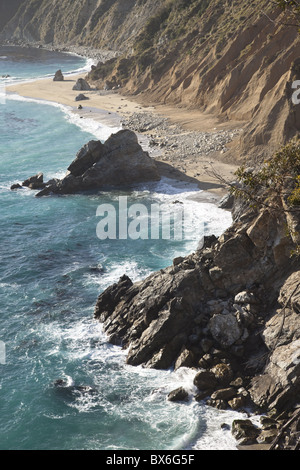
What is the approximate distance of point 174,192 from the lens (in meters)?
40.6

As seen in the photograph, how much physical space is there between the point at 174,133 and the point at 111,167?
1176 cm

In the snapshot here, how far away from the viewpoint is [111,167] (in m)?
42.9

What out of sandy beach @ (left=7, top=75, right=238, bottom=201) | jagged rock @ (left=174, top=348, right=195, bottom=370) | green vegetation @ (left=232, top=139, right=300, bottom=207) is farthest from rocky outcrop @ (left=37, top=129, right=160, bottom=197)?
jagged rock @ (left=174, top=348, right=195, bottom=370)

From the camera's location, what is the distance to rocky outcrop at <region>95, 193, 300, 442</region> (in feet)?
60.5

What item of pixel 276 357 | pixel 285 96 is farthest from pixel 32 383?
pixel 285 96

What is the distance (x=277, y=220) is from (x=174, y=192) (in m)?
20.4

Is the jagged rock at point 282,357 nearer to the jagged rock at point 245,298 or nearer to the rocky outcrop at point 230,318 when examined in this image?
the rocky outcrop at point 230,318

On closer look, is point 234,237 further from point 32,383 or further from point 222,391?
point 32,383

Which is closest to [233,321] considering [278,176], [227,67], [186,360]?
[186,360]

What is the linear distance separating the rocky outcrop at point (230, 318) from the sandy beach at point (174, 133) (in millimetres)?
9357

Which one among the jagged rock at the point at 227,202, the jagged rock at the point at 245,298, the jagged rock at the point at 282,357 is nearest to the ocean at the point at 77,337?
the jagged rock at the point at 227,202

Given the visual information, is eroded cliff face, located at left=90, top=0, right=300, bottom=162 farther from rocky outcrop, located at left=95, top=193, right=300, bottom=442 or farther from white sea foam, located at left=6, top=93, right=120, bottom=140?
rocky outcrop, located at left=95, top=193, right=300, bottom=442

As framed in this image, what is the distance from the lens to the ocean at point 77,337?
17844 millimetres
